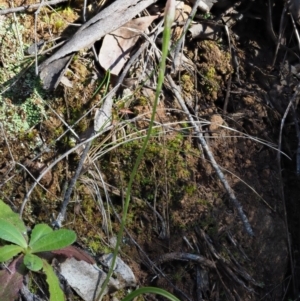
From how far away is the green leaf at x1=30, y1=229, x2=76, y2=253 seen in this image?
1.50 meters

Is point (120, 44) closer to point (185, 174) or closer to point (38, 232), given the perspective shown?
point (185, 174)

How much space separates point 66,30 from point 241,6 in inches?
33.7

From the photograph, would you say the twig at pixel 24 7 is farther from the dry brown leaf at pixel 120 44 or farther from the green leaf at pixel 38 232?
the green leaf at pixel 38 232

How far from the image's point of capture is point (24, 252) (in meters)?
1.51

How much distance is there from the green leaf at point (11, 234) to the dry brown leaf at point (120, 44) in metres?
0.81

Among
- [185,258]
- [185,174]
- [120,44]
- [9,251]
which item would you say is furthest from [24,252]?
[120,44]

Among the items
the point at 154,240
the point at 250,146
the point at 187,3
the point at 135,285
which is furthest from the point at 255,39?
the point at 135,285

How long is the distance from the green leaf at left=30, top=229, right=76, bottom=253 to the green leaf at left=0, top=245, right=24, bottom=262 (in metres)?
0.05

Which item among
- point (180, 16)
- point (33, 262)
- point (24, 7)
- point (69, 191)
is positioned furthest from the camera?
point (180, 16)

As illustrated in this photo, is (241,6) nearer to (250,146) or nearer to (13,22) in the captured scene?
(250,146)

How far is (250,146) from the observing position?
7.28ft

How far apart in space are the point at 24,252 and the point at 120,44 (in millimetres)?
989

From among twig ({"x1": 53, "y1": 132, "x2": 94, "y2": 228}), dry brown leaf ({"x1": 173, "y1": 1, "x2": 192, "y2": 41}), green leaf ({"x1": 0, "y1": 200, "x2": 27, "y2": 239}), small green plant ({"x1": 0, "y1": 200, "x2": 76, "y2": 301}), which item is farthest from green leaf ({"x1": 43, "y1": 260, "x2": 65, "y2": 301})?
dry brown leaf ({"x1": 173, "y1": 1, "x2": 192, "y2": 41})

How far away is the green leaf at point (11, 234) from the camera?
1484 mm
